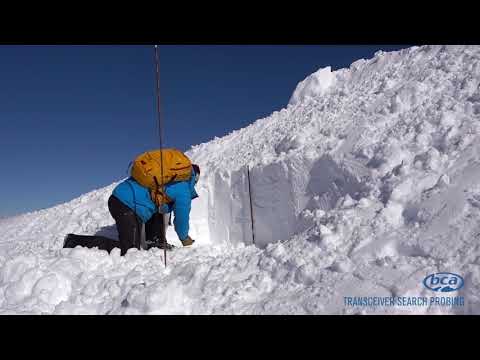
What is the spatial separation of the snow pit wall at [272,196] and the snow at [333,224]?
0.07 feet

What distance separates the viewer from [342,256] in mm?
3320

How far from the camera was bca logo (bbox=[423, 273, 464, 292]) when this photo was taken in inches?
102

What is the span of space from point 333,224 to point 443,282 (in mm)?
1303

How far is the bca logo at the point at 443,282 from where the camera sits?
2.58 meters

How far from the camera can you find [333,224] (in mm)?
3805

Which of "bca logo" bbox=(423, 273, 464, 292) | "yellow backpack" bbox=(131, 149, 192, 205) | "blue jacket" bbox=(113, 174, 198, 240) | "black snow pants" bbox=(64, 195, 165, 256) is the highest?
"yellow backpack" bbox=(131, 149, 192, 205)

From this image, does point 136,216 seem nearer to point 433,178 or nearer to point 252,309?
point 252,309

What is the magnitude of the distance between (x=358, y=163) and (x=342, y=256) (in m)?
1.69

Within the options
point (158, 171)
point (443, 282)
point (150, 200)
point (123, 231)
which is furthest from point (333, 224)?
point (123, 231)

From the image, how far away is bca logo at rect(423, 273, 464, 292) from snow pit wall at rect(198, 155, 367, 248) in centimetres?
159

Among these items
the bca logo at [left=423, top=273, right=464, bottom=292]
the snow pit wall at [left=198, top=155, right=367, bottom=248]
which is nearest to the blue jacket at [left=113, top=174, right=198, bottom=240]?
the snow pit wall at [left=198, top=155, right=367, bottom=248]

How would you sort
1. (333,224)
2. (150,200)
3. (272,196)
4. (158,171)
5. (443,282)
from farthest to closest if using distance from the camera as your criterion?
(272,196)
(150,200)
(158,171)
(333,224)
(443,282)

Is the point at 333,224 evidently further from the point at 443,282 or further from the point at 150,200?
the point at 150,200

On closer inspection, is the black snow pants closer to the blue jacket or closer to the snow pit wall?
the blue jacket
